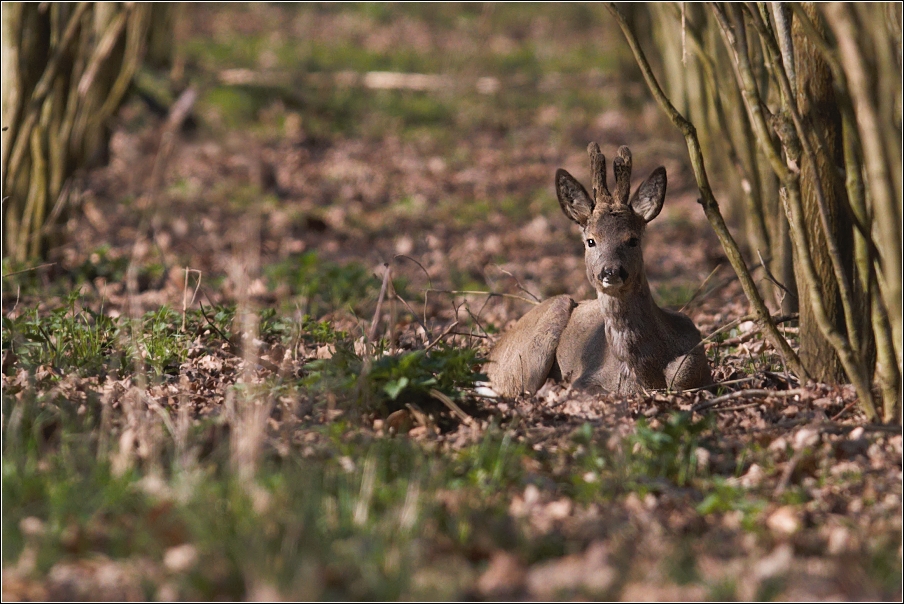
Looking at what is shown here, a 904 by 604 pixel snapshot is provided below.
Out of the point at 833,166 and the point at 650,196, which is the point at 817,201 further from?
the point at 650,196

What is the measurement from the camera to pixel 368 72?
16047 mm

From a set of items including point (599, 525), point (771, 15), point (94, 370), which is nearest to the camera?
point (599, 525)

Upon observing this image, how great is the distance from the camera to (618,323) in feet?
15.6

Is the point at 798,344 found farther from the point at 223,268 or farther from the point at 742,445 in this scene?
the point at 223,268

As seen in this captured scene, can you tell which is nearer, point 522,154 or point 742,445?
point 742,445

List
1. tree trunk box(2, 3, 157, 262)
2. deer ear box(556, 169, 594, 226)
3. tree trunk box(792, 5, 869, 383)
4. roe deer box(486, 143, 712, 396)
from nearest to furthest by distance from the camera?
tree trunk box(792, 5, 869, 383) → roe deer box(486, 143, 712, 396) → deer ear box(556, 169, 594, 226) → tree trunk box(2, 3, 157, 262)

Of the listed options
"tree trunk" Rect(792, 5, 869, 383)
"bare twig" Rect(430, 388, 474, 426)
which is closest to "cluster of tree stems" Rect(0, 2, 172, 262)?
"bare twig" Rect(430, 388, 474, 426)

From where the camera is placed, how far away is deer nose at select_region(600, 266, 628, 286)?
14.8ft

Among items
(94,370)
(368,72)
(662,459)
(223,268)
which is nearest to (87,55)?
(223,268)

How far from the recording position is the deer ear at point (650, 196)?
15.3 feet

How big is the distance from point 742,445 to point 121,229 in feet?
23.5

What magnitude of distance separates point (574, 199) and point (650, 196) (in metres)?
0.34

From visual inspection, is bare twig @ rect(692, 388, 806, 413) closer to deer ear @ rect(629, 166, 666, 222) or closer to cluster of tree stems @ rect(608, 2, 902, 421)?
cluster of tree stems @ rect(608, 2, 902, 421)

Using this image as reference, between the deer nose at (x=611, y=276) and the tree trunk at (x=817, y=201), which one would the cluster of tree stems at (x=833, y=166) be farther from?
the deer nose at (x=611, y=276)
